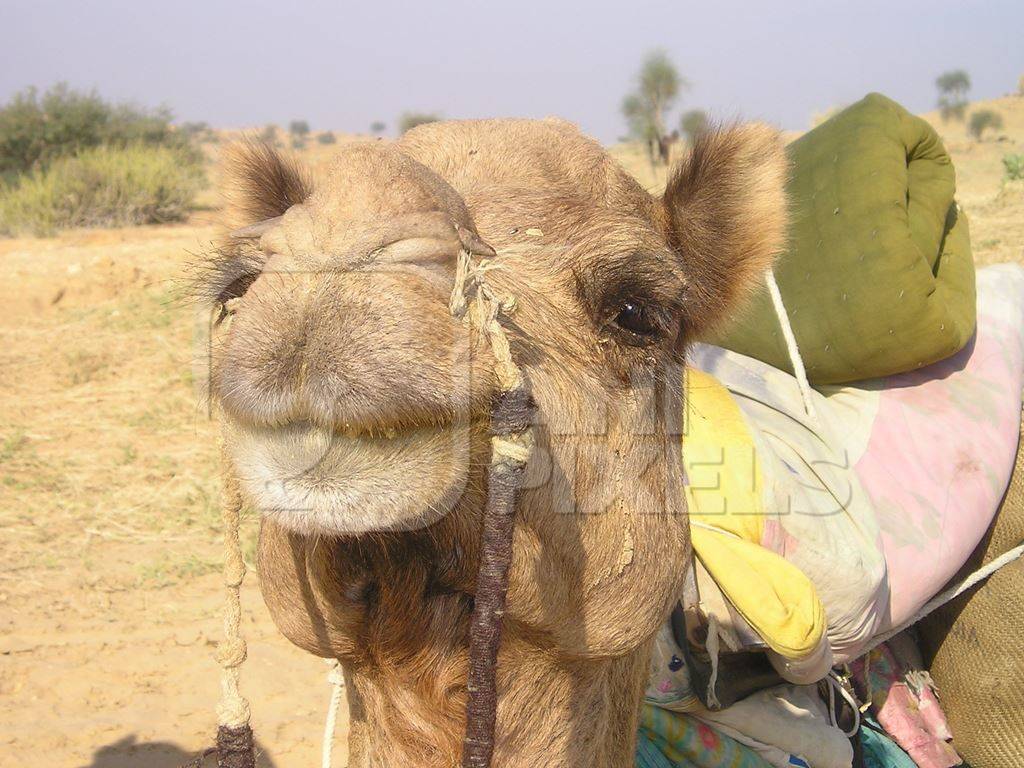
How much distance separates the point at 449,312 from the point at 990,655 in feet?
9.17

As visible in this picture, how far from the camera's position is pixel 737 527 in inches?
100

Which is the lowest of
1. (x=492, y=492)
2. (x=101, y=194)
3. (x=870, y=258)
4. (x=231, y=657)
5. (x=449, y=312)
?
(x=231, y=657)

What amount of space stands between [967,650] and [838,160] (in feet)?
5.83

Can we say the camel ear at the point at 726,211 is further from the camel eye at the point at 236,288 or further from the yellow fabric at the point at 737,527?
the camel eye at the point at 236,288

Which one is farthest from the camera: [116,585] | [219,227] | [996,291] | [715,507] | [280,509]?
[116,585]

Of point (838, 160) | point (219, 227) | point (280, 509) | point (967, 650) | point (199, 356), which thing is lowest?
point (967, 650)

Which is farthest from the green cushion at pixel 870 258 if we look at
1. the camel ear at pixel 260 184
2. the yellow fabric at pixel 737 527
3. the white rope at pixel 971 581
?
the camel ear at pixel 260 184

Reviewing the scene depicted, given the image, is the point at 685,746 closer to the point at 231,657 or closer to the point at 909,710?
the point at 909,710

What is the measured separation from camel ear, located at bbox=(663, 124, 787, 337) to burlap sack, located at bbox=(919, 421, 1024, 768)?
1.74m

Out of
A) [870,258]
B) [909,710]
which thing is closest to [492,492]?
[870,258]

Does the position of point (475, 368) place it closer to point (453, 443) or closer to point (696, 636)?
point (453, 443)

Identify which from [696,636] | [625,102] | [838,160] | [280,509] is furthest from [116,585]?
[625,102]

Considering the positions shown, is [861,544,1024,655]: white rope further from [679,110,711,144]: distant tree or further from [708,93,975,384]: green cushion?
[679,110,711,144]: distant tree

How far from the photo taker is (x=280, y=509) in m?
1.34
